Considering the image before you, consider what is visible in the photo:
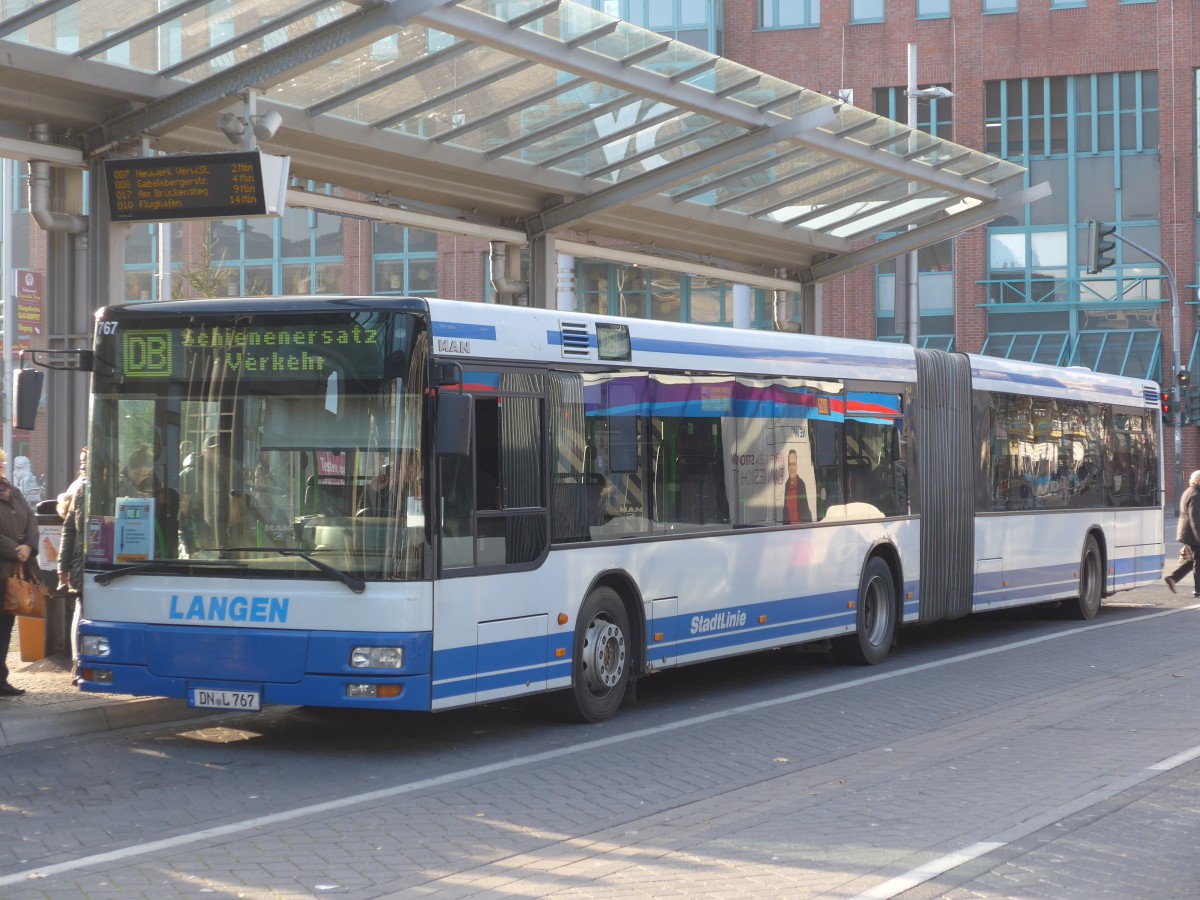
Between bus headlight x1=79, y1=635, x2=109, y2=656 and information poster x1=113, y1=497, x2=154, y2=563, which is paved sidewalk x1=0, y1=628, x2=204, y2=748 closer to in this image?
bus headlight x1=79, y1=635, x2=109, y2=656

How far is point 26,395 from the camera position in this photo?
9961 millimetres

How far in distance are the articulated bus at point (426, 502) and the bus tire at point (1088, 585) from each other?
7.09 metres

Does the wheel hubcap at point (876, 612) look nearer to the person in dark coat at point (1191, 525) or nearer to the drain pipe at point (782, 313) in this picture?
the drain pipe at point (782, 313)

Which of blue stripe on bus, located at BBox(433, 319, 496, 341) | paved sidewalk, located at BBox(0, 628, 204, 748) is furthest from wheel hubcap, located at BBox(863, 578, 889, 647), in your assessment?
paved sidewalk, located at BBox(0, 628, 204, 748)

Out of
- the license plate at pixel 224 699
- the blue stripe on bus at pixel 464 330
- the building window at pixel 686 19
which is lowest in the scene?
the license plate at pixel 224 699

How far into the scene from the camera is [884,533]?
48.6 ft

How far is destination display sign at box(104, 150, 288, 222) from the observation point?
12414 mm

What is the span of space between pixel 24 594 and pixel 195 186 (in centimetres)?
349

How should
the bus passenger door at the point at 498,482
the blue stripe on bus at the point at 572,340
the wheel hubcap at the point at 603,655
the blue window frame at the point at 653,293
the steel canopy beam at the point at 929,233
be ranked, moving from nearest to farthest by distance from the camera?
the bus passenger door at the point at 498,482 < the blue stripe on bus at the point at 572,340 < the wheel hubcap at the point at 603,655 < the steel canopy beam at the point at 929,233 < the blue window frame at the point at 653,293

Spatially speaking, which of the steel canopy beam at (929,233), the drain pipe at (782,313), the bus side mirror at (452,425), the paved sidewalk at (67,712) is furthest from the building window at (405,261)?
the bus side mirror at (452,425)

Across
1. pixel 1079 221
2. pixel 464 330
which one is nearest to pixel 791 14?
pixel 1079 221

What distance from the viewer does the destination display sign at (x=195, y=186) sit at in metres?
12.4

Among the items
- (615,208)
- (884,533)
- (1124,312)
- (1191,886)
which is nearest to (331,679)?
(1191,886)

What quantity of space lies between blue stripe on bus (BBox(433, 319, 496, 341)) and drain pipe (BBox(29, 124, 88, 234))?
4.62 meters
